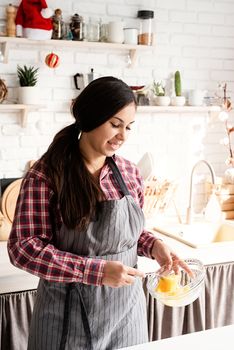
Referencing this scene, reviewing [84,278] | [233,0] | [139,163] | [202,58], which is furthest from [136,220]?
[233,0]

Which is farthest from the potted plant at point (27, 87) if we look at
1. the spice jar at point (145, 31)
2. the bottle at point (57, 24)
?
the spice jar at point (145, 31)

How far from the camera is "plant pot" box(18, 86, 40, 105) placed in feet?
9.12

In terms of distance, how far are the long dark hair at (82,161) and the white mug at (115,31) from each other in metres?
1.35

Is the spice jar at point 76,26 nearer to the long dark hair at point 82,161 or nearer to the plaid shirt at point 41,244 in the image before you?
the long dark hair at point 82,161

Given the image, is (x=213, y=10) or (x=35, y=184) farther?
(x=213, y=10)

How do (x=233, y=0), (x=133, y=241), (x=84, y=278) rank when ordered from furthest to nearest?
(x=233, y=0) → (x=133, y=241) → (x=84, y=278)

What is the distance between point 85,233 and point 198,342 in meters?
0.47

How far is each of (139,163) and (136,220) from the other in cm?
137

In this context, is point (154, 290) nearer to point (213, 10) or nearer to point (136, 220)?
point (136, 220)

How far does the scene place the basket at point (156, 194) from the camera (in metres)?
3.08

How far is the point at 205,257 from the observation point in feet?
8.32

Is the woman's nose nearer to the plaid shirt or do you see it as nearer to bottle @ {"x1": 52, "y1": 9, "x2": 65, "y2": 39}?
the plaid shirt

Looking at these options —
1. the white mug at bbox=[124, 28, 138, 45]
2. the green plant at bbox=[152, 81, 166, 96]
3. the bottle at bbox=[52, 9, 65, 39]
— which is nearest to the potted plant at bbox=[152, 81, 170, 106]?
the green plant at bbox=[152, 81, 166, 96]

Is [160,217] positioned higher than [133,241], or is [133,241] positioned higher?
[133,241]
